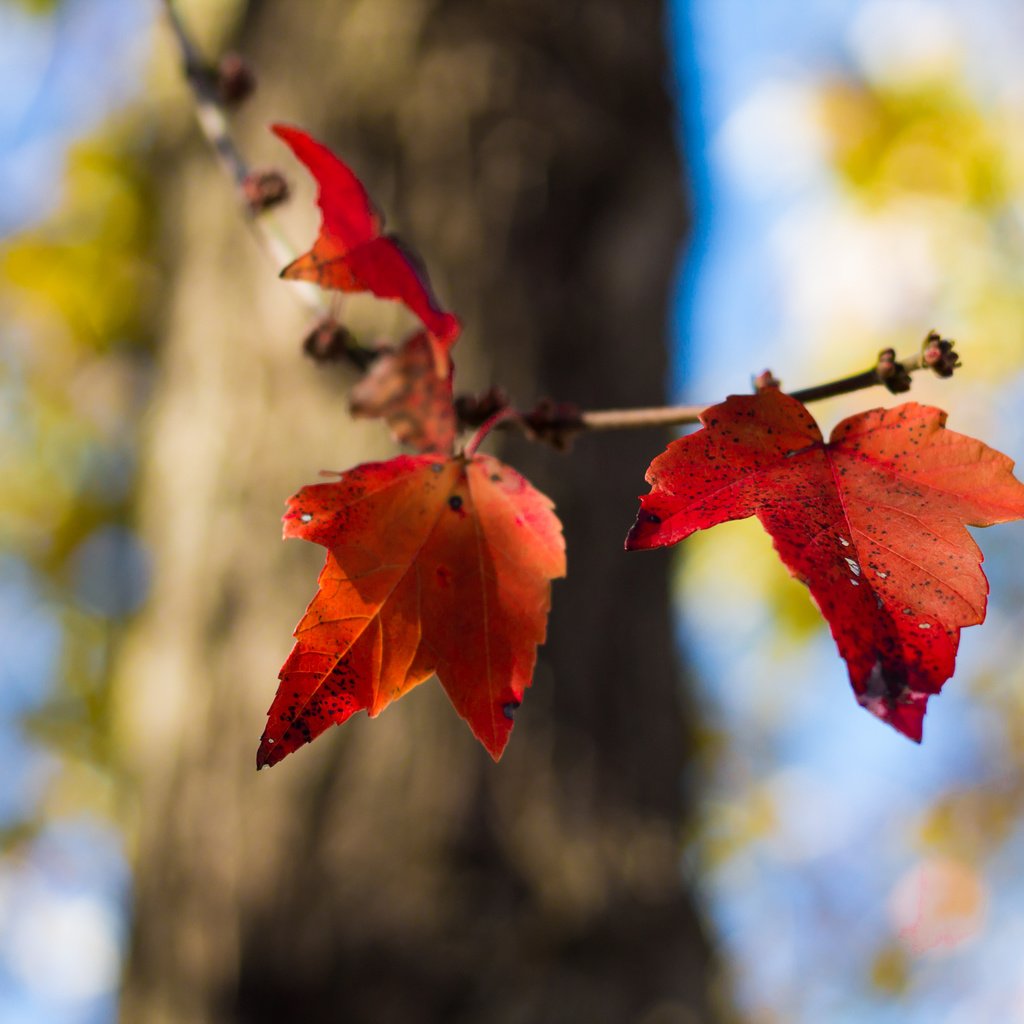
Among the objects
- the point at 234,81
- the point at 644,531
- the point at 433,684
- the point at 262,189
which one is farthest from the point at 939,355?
the point at 433,684

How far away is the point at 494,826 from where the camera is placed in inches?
62.8

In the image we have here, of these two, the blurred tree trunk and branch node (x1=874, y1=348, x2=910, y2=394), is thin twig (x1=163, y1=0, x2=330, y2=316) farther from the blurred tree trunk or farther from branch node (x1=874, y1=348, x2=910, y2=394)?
the blurred tree trunk

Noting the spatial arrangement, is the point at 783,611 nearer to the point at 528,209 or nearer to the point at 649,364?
the point at 649,364

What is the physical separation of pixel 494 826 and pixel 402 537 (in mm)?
1157

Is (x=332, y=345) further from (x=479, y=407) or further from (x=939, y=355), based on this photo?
(x=939, y=355)

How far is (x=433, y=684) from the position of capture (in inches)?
63.2

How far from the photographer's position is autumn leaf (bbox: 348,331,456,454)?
0.52m

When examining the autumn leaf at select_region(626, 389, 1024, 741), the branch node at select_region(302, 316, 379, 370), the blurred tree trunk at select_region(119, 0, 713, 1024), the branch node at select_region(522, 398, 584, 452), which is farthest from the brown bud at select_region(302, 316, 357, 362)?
the blurred tree trunk at select_region(119, 0, 713, 1024)

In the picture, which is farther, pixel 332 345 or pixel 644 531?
pixel 332 345

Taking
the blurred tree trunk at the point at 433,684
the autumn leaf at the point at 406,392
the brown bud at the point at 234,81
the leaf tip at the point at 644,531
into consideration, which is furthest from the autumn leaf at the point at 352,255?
the blurred tree trunk at the point at 433,684

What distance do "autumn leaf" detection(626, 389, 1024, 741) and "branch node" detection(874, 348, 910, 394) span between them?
0.12 ft

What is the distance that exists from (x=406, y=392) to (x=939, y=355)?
26 centimetres

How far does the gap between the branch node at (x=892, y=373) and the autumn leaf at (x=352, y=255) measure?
0.21m

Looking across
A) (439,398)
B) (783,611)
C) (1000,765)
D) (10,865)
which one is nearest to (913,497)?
(439,398)
